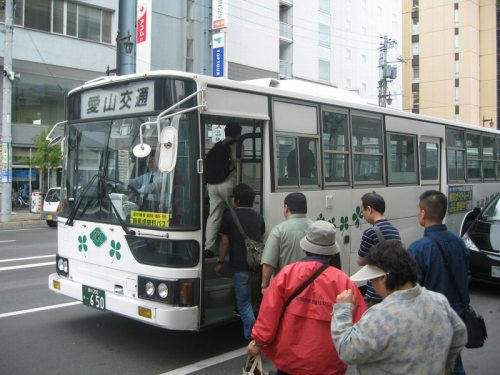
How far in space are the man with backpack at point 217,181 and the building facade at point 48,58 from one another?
21.2 m

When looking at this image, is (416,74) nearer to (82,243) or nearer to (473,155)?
(473,155)

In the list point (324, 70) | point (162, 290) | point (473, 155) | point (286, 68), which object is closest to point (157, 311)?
point (162, 290)

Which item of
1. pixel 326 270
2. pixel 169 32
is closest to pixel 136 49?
pixel 169 32

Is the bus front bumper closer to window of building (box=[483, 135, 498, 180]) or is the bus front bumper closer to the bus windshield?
the bus windshield

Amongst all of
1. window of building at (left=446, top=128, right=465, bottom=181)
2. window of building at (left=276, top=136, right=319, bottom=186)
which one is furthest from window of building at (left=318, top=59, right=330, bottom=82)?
window of building at (left=276, top=136, right=319, bottom=186)

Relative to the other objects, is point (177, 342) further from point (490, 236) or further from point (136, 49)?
point (136, 49)

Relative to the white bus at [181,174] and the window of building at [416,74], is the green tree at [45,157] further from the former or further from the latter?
the window of building at [416,74]

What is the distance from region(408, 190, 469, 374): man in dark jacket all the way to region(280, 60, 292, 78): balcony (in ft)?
115

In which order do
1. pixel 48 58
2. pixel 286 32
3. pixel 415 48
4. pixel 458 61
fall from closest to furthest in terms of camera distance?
pixel 48 58 < pixel 286 32 < pixel 458 61 < pixel 415 48

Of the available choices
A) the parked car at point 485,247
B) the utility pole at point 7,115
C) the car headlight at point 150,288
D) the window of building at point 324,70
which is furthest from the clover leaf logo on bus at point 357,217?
the window of building at point 324,70

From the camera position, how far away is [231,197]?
6.08m

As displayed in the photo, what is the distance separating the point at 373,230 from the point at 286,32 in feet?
117

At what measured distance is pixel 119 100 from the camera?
228 inches

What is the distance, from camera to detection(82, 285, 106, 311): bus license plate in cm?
562
